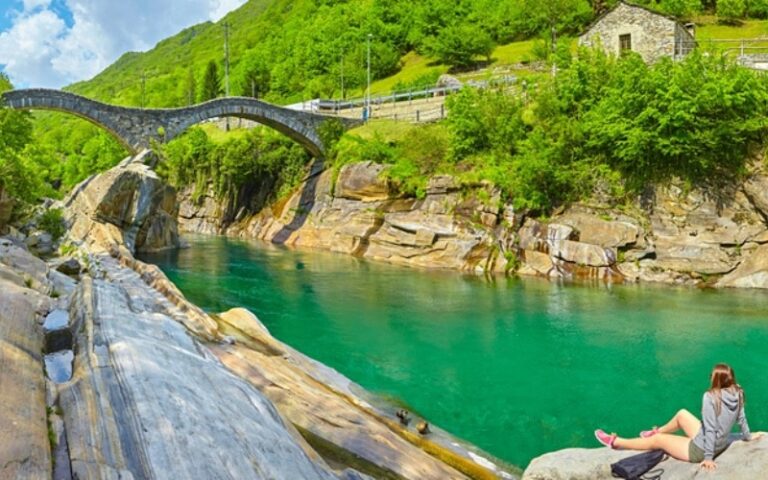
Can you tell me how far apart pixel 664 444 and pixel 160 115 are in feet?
131

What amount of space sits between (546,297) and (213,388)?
1730 centimetres

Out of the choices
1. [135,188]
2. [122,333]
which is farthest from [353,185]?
[122,333]

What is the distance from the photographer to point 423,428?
9055mm

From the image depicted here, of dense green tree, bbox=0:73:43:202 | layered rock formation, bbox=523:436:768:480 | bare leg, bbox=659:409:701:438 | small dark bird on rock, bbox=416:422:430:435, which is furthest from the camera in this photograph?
dense green tree, bbox=0:73:43:202

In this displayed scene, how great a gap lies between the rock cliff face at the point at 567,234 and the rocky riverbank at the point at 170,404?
1840 centimetres

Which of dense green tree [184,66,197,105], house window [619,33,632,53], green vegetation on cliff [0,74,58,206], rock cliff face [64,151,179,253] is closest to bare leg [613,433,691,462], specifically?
rock cliff face [64,151,179,253]

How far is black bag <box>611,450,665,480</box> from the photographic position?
6.44 metres

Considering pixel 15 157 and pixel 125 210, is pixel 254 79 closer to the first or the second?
pixel 125 210

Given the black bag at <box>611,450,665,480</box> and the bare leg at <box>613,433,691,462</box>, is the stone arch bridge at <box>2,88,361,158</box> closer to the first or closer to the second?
the bare leg at <box>613,433,691,462</box>

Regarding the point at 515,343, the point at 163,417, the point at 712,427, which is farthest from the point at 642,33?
the point at 163,417

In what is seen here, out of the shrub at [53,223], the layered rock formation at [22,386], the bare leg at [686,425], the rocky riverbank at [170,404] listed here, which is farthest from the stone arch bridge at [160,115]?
the bare leg at [686,425]

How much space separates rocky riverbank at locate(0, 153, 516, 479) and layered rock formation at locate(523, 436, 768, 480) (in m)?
0.95

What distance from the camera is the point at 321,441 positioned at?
699 centimetres

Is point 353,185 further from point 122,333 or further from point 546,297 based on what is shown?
point 122,333
